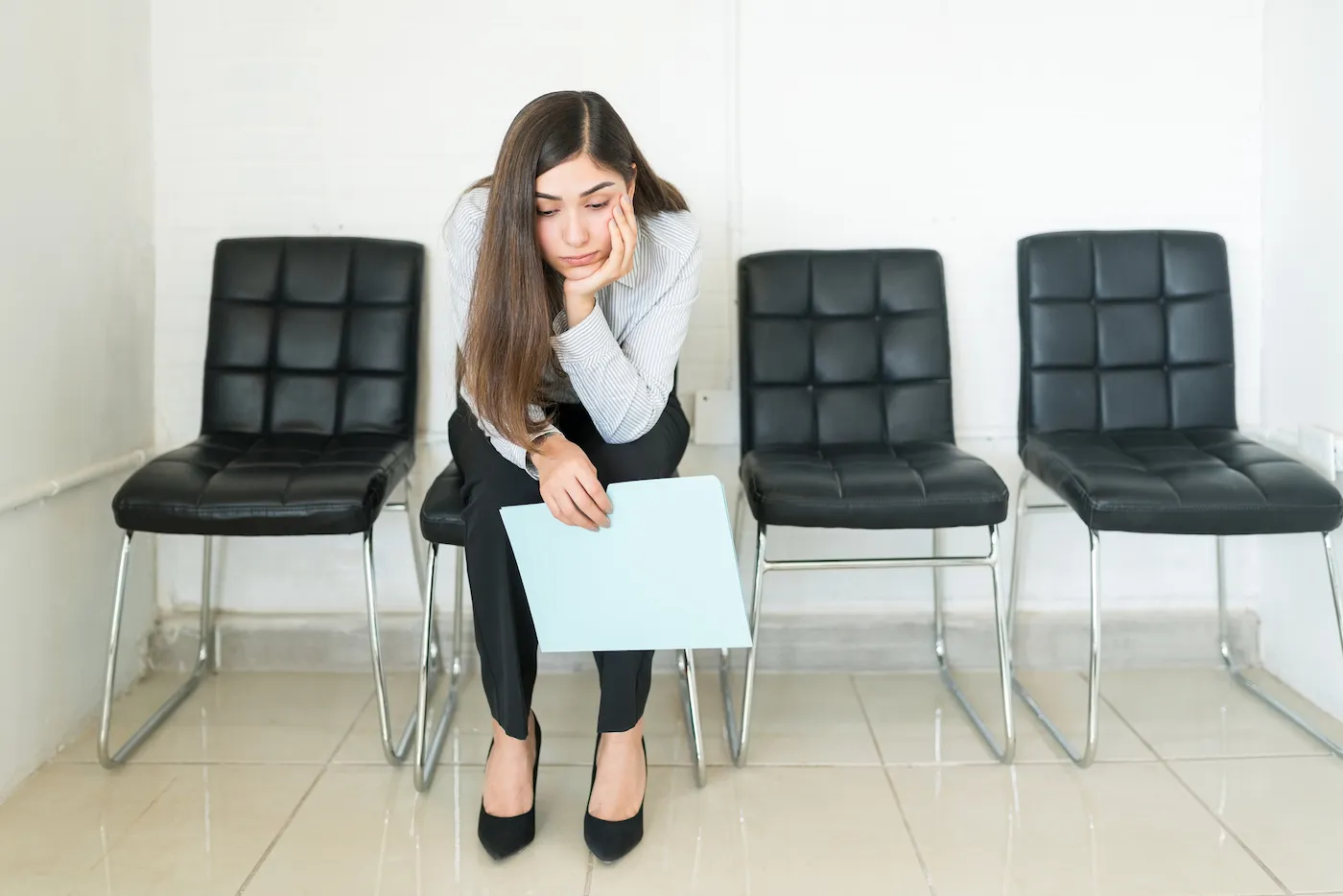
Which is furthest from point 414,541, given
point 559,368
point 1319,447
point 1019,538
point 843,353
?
point 1319,447

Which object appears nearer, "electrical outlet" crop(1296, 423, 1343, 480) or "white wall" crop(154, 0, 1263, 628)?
"electrical outlet" crop(1296, 423, 1343, 480)

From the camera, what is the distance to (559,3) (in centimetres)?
233

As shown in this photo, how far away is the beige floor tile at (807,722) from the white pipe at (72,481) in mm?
1280

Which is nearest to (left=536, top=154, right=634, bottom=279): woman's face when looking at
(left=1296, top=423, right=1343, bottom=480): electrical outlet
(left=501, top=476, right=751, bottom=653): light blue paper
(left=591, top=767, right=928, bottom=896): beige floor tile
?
(left=501, top=476, right=751, bottom=653): light blue paper

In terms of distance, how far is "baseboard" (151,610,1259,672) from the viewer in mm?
2438

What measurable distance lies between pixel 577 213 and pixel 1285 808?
58.4 inches

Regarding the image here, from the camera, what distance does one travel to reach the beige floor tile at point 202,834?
1601 mm

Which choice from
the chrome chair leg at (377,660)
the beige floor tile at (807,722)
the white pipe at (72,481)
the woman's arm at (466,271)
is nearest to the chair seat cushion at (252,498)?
the chrome chair leg at (377,660)

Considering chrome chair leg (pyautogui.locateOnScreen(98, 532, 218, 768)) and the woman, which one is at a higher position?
the woman

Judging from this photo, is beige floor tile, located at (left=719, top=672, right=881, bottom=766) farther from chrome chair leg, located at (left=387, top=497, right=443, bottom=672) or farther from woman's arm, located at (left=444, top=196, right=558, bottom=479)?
woman's arm, located at (left=444, top=196, right=558, bottom=479)

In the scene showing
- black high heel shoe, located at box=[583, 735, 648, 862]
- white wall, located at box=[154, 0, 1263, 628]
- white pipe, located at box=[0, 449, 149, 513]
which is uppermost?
white wall, located at box=[154, 0, 1263, 628]

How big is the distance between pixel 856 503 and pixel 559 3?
1.27 meters

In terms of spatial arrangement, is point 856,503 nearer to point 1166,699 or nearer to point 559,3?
point 1166,699

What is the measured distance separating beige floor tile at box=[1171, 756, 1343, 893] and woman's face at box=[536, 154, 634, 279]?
1339 mm
